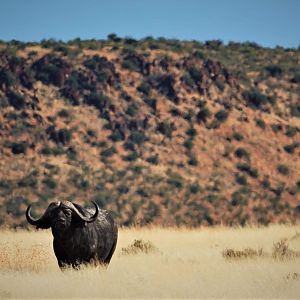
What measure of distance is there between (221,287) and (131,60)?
48.9 meters

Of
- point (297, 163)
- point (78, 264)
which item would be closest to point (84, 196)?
point (297, 163)

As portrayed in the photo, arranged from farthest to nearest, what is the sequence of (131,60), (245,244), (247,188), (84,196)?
(131,60) < (247,188) < (84,196) < (245,244)

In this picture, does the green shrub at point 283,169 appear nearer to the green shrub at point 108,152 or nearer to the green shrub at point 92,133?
the green shrub at point 108,152

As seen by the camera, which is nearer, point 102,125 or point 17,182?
point 17,182

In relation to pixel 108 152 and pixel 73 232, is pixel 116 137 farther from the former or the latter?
pixel 73 232

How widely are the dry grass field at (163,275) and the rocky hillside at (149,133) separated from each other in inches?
924

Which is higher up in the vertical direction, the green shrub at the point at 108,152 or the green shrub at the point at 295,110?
the green shrub at the point at 295,110

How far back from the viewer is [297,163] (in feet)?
175

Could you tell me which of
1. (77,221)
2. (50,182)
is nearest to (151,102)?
(50,182)

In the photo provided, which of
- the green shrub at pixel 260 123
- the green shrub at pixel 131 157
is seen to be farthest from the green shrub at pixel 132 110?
the green shrub at pixel 260 123

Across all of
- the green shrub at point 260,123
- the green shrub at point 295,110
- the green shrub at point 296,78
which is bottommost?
the green shrub at point 260,123

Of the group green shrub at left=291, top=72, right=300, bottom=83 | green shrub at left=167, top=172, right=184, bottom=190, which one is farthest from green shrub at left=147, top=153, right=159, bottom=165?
green shrub at left=291, top=72, right=300, bottom=83

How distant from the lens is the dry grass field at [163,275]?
39.2 ft

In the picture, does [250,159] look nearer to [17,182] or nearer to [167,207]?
[167,207]
